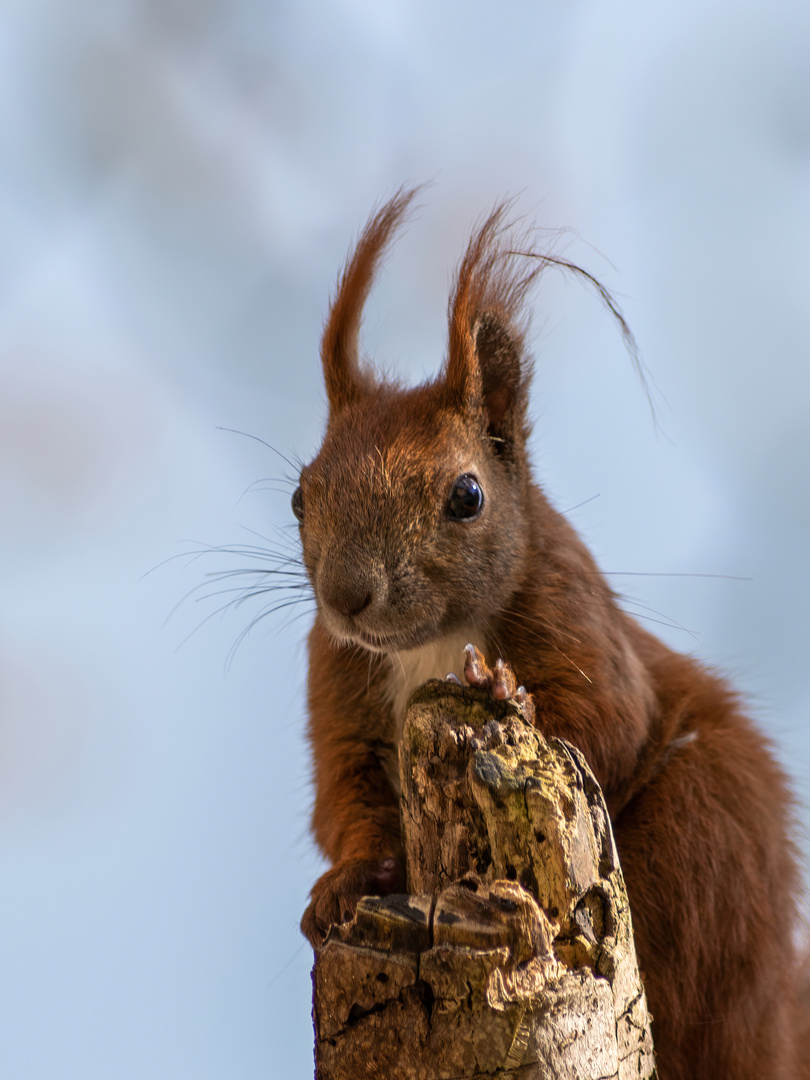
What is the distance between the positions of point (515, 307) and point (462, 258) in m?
0.15

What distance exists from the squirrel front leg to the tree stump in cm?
52

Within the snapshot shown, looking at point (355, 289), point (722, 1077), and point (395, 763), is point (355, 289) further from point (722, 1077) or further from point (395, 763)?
point (722, 1077)

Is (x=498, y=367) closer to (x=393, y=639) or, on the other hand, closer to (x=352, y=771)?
(x=393, y=639)

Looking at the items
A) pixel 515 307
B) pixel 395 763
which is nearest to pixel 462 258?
pixel 515 307

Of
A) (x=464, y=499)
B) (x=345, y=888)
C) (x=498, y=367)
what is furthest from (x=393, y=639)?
(x=498, y=367)

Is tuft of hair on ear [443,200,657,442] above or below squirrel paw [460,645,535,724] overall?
above

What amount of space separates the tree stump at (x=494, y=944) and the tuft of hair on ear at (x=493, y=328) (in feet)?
2.85

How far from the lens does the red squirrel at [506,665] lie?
1900 mm

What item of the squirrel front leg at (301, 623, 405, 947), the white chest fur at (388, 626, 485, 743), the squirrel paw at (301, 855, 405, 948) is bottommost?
the squirrel paw at (301, 855, 405, 948)

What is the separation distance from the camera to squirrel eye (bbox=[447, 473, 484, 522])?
1952 mm

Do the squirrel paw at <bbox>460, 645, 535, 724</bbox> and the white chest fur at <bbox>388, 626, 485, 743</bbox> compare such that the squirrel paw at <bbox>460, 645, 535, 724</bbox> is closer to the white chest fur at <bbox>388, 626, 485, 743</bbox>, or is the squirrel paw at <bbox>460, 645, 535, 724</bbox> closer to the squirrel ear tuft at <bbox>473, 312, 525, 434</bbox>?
the white chest fur at <bbox>388, 626, 485, 743</bbox>

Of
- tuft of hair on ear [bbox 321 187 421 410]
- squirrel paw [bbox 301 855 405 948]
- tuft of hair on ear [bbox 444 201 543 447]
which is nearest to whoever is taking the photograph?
squirrel paw [bbox 301 855 405 948]

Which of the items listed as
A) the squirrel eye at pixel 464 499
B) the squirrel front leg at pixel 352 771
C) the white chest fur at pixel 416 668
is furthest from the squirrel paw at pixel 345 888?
the squirrel eye at pixel 464 499

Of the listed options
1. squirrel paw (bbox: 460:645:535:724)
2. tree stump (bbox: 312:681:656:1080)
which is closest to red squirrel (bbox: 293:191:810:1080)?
squirrel paw (bbox: 460:645:535:724)
